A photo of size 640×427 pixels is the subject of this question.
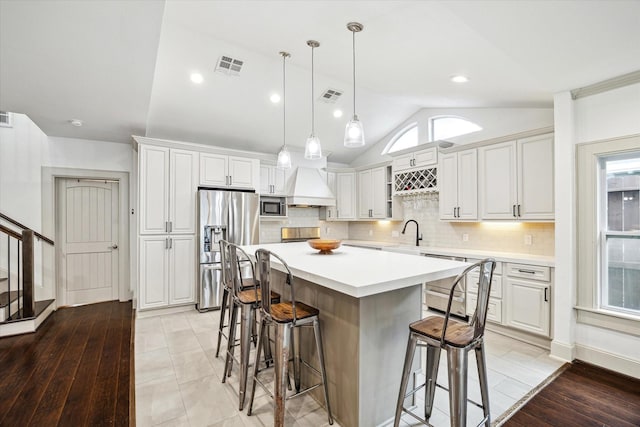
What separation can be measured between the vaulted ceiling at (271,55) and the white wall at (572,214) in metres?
0.24

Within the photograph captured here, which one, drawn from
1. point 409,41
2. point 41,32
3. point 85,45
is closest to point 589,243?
point 409,41

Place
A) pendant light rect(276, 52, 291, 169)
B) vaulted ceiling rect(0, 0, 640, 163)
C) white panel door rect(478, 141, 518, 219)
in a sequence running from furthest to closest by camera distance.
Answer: white panel door rect(478, 141, 518, 219) < pendant light rect(276, 52, 291, 169) < vaulted ceiling rect(0, 0, 640, 163)

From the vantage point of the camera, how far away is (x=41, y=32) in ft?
6.63

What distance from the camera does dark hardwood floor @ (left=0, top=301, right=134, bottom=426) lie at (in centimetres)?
213

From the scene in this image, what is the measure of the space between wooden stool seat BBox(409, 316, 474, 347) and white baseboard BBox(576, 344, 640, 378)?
198 centimetres

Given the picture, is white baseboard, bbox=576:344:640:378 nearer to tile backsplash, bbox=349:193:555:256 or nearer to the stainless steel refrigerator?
tile backsplash, bbox=349:193:555:256

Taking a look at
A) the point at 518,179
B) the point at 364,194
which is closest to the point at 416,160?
the point at 364,194

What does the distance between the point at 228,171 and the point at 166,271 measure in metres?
1.69

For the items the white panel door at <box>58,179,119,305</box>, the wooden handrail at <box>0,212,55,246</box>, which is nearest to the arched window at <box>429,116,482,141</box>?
the white panel door at <box>58,179,119,305</box>

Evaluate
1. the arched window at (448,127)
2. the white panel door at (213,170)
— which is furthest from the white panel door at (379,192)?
the white panel door at (213,170)

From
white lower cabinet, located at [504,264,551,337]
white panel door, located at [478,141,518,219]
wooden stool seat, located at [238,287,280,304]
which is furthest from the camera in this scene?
white panel door, located at [478,141,518,219]

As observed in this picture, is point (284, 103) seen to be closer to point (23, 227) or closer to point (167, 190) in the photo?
point (167, 190)

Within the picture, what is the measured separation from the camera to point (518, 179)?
3.61 metres

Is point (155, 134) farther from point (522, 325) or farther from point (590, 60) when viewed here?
point (522, 325)
